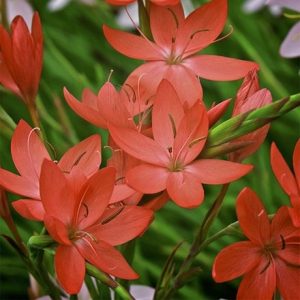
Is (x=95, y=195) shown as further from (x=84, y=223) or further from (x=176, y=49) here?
(x=176, y=49)

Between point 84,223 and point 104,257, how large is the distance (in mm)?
29

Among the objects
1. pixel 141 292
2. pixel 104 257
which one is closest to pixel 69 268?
pixel 104 257

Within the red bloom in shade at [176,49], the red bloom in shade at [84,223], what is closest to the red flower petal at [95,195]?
the red bloom in shade at [84,223]

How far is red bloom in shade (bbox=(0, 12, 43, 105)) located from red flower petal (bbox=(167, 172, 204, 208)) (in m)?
0.16

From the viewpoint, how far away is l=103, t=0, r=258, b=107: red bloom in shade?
0.64 m

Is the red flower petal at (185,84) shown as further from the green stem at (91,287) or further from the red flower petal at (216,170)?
the green stem at (91,287)

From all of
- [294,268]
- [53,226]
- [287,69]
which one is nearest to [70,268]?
[53,226]

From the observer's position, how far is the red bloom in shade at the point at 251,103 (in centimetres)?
60

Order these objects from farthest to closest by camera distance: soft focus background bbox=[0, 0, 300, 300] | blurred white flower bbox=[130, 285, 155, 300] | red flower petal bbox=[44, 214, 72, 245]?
1. soft focus background bbox=[0, 0, 300, 300]
2. blurred white flower bbox=[130, 285, 155, 300]
3. red flower petal bbox=[44, 214, 72, 245]

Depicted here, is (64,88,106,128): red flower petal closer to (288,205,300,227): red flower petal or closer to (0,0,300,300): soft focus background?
(288,205,300,227): red flower petal

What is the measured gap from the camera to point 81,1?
158 cm

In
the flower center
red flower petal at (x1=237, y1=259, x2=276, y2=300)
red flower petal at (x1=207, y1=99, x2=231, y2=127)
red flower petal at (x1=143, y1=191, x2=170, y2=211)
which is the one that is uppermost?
red flower petal at (x1=207, y1=99, x2=231, y2=127)

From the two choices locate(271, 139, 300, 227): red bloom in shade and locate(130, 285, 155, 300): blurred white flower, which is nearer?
locate(271, 139, 300, 227): red bloom in shade

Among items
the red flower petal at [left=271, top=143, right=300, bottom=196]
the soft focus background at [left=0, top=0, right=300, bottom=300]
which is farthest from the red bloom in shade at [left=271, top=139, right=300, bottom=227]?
the soft focus background at [left=0, top=0, right=300, bottom=300]
